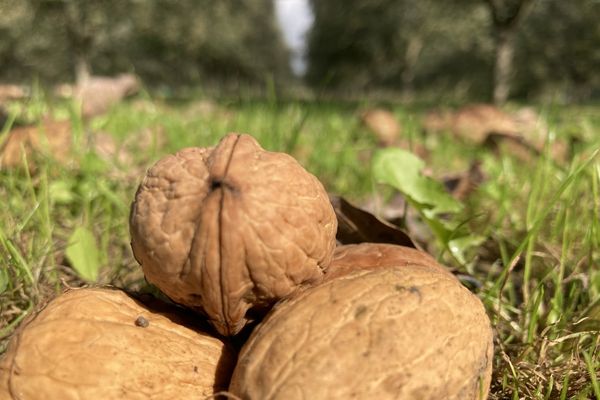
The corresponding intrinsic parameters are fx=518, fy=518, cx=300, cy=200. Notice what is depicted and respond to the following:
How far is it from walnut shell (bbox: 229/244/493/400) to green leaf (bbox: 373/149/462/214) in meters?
0.75

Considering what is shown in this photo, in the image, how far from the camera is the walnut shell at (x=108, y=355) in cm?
100

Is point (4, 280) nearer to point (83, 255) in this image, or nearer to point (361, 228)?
point (83, 255)

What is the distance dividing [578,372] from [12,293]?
1546 mm

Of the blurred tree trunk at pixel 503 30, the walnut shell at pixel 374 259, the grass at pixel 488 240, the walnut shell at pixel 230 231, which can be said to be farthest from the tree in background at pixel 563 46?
the walnut shell at pixel 230 231

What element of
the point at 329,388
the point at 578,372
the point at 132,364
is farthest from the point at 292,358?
the point at 578,372

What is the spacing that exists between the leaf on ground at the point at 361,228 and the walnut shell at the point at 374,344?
41 centimetres

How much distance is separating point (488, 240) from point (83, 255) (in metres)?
1.54

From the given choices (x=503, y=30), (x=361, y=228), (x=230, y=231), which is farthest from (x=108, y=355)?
(x=503, y=30)

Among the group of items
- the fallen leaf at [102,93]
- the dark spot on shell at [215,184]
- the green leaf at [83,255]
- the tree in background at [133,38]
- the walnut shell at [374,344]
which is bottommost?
the tree in background at [133,38]

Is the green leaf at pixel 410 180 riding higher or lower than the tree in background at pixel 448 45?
higher

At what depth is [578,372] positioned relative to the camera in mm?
1274

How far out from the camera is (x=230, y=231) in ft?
3.49

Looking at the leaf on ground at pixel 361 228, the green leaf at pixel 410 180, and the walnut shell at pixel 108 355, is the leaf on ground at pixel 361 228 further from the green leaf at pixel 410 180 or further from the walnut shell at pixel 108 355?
the walnut shell at pixel 108 355

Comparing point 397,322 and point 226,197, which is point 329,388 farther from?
point 226,197
